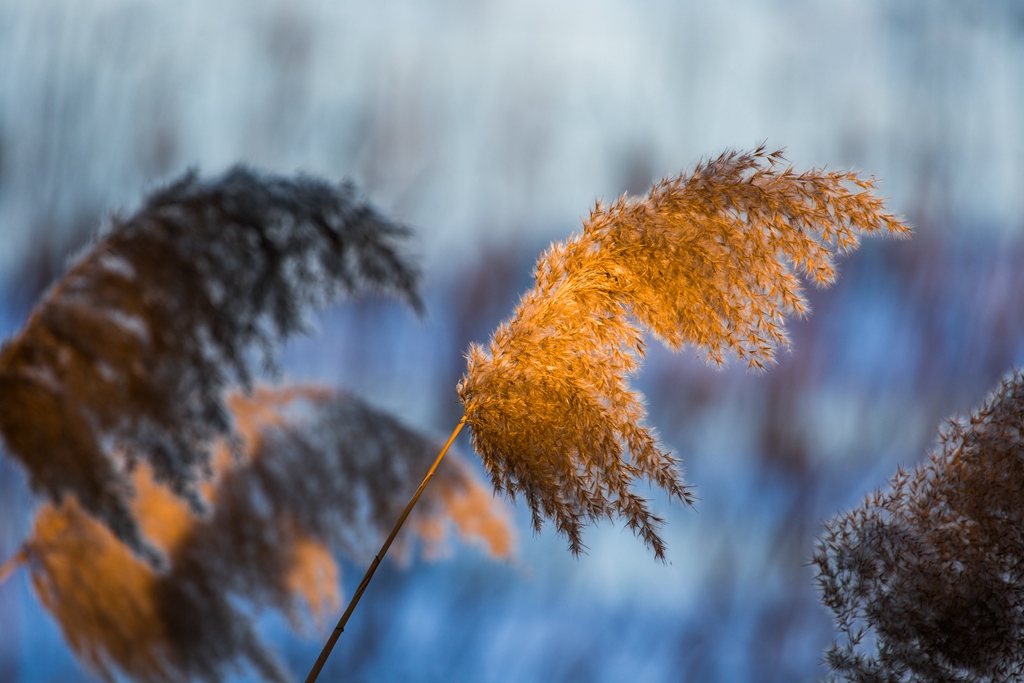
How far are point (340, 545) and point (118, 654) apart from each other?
2.95 ft

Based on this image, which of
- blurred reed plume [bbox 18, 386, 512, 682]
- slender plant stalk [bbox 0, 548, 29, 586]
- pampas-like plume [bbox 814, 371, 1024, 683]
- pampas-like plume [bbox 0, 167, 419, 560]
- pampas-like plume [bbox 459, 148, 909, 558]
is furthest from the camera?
blurred reed plume [bbox 18, 386, 512, 682]

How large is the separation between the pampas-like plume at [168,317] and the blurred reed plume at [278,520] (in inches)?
45.7

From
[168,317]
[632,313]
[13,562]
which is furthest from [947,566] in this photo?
[13,562]

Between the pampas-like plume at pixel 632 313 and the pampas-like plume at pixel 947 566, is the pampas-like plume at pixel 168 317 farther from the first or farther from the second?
the pampas-like plume at pixel 947 566

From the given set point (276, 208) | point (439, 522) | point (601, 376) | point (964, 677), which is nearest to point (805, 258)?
point (601, 376)

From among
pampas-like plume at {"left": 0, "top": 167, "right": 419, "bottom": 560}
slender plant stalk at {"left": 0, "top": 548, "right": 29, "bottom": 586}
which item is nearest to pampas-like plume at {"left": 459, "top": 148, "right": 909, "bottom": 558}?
pampas-like plume at {"left": 0, "top": 167, "right": 419, "bottom": 560}

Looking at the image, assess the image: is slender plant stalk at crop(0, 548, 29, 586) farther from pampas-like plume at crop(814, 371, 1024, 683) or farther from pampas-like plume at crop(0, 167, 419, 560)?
pampas-like plume at crop(814, 371, 1024, 683)

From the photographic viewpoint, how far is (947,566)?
1107 millimetres

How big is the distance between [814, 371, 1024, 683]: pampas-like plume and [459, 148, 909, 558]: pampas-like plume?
14.2 inches

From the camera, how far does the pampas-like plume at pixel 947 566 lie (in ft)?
3.59

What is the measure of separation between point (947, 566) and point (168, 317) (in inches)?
58.3

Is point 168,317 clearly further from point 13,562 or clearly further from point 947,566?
point 947,566

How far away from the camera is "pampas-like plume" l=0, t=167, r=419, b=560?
5.41 ft

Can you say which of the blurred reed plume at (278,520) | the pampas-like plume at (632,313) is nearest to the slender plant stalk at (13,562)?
the blurred reed plume at (278,520)
